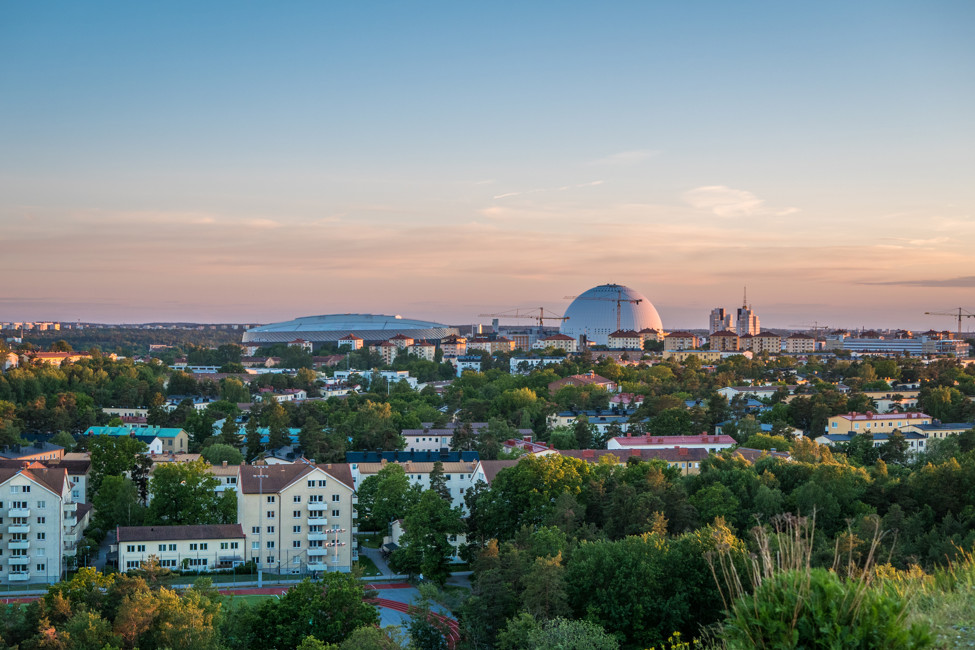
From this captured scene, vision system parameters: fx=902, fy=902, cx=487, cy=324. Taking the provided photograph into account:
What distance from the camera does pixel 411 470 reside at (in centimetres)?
2081

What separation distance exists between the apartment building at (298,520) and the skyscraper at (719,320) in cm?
8056

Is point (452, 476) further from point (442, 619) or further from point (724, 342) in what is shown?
point (724, 342)

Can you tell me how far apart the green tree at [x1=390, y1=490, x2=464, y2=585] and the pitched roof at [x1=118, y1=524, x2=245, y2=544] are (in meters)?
2.93

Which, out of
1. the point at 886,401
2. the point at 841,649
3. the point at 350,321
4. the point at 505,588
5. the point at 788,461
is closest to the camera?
the point at 841,649

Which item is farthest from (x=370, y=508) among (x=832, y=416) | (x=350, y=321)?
(x=350, y=321)

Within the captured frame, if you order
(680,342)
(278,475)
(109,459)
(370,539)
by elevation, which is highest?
(680,342)

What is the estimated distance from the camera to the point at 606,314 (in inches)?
3014

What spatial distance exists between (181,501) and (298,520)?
2607mm

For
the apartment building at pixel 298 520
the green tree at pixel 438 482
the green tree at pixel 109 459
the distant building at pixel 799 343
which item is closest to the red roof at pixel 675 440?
the green tree at pixel 438 482

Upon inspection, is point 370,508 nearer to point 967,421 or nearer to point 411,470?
point 411,470

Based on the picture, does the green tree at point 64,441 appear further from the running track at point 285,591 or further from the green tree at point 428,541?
the green tree at point 428,541

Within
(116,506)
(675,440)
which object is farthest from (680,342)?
(116,506)

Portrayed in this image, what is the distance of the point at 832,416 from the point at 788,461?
940cm

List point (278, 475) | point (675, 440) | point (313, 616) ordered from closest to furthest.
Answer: point (313, 616)
point (278, 475)
point (675, 440)
